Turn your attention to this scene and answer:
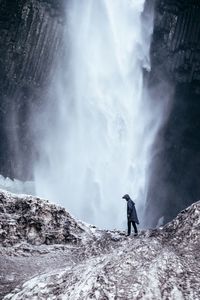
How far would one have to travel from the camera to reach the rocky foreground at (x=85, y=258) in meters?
9.37

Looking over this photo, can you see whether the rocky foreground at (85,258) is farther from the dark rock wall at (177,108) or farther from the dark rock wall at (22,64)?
the dark rock wall at (22,64)

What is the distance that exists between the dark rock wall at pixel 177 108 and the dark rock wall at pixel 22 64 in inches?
410

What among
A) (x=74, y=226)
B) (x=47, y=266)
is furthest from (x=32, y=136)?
(x=47, y=266)

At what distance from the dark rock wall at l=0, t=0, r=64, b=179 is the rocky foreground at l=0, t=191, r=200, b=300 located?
25530mm

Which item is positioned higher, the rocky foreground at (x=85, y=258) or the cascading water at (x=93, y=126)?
the cascading water at (x=93, y=126)

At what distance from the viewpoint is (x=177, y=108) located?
36.2 meters

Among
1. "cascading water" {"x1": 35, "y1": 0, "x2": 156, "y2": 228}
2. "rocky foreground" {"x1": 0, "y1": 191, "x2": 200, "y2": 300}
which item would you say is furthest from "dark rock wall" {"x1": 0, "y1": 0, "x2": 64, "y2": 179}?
"rocky foreground" {"x1": 0, "y1": 191, "x2": 200, "y2": 300}

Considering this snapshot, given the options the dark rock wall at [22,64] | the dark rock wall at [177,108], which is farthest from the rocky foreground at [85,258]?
the dark rock wall at [22,64]

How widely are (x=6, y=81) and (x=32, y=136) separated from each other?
6179 mm

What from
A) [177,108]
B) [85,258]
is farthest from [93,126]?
[85,258]

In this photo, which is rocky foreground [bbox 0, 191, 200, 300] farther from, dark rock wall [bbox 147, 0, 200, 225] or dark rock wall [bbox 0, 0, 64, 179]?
dark rock wall [bbox 0, 0, 64, 179]

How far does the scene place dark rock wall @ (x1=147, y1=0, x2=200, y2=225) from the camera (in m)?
33.5

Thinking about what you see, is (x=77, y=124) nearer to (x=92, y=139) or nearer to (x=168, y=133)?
(x=92, y=139)

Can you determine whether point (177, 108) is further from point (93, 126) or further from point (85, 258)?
point (85, 258)
